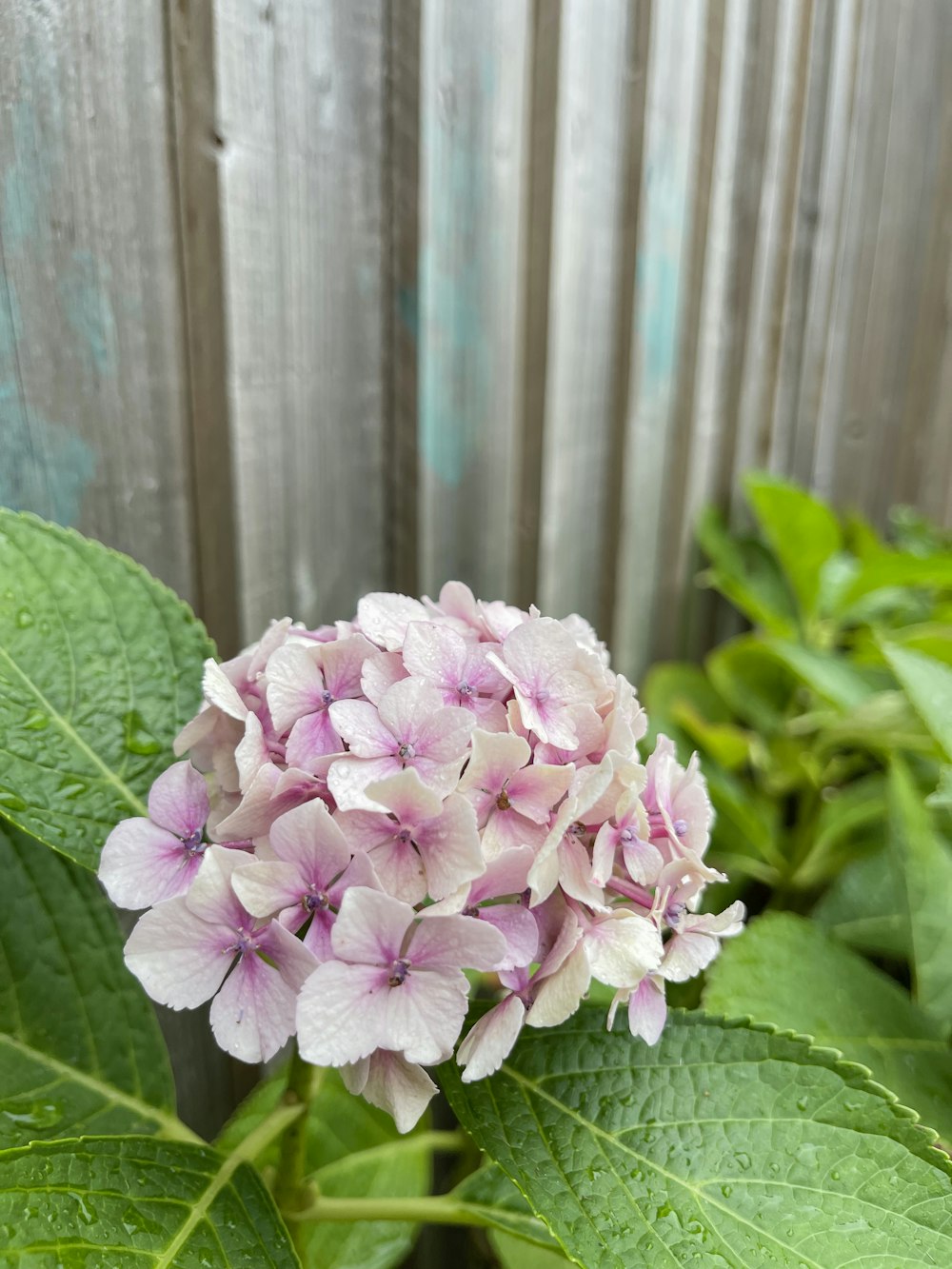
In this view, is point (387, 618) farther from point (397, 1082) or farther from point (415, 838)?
point (397, 1082)

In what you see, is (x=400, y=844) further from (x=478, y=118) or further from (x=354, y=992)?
(x=478, y=118)

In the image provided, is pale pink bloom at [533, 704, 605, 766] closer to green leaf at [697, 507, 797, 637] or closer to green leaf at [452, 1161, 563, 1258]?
green leaf at [452, 1161, 563, 1258]

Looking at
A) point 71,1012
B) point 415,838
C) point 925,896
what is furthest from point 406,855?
point 925,896

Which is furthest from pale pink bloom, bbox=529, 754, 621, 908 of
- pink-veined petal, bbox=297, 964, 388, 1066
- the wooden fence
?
the wooden fence

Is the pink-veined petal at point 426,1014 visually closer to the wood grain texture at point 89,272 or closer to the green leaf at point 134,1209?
the green leaf at point 134,1209

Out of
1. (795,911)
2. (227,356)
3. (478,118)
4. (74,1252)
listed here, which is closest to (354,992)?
(74,1252)

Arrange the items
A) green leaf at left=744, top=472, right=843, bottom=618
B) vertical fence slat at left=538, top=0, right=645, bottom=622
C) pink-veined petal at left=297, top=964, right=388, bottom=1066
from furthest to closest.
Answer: green leaf at left=744, top=472, right=843, bottom=618, vertical fence slat at left=538, top=0, right=645, bottom=622, pink-veined petal at left=297, top=964, right=388, bottom=1066
